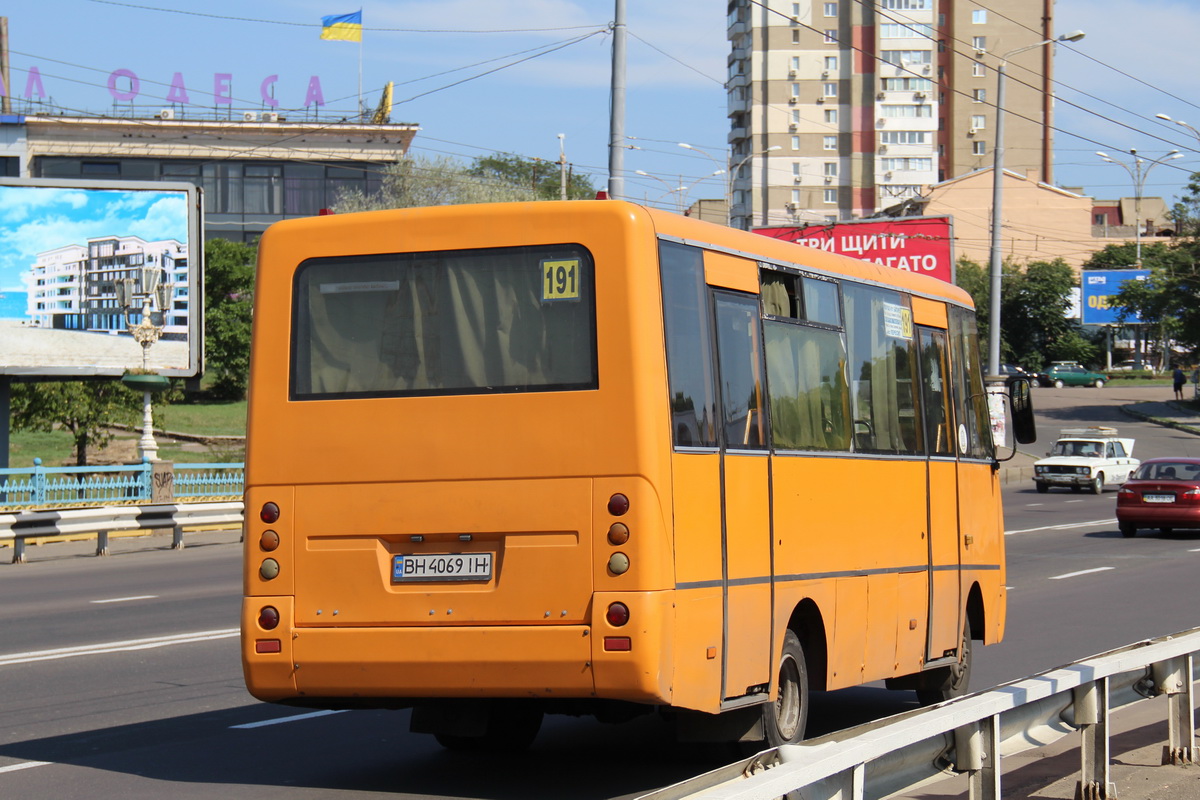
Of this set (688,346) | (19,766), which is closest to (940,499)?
(688,346)

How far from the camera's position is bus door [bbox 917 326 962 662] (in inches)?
389

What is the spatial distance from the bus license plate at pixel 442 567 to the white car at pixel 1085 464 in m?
37.3

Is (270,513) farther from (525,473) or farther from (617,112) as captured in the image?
(617,112)

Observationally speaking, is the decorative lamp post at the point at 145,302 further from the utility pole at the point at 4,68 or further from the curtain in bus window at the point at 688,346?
the utility pole at the point at 4,68

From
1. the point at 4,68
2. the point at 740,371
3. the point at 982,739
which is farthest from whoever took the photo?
the point at 4,68

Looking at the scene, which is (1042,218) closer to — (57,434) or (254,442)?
(57,434)

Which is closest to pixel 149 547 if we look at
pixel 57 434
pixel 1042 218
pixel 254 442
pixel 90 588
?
A: pixel 90 588

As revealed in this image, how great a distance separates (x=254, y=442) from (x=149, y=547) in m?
18.9

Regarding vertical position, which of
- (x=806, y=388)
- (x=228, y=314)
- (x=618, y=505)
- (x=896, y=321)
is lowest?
(x=618, y=505)

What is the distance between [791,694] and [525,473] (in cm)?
215

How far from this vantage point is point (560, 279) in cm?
699

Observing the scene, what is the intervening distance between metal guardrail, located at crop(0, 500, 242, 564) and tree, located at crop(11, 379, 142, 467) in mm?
12799

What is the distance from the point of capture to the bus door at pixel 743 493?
7254mm

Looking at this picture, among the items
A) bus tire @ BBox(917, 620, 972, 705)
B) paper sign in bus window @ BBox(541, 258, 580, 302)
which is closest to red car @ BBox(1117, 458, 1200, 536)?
bus tire @ BBox(917, 620, 972, 705)
